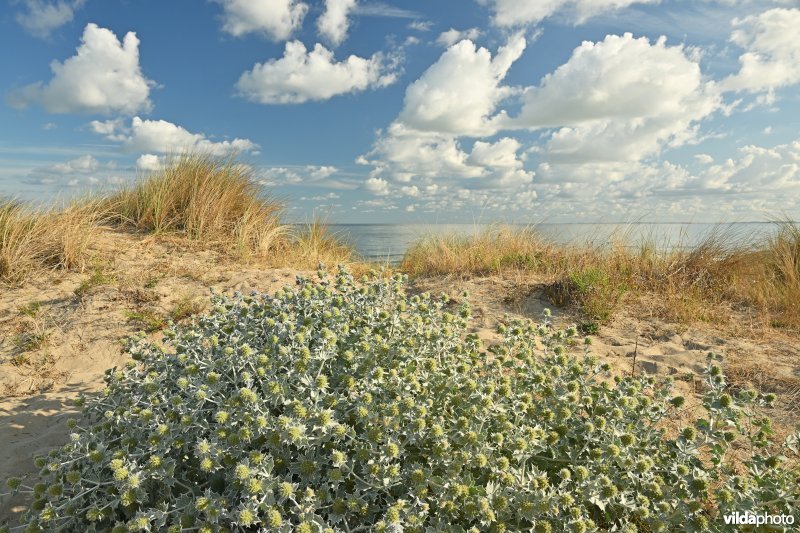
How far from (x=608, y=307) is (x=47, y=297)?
22.9 ft

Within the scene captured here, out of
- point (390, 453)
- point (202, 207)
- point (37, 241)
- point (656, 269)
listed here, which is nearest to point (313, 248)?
point (202, 207)

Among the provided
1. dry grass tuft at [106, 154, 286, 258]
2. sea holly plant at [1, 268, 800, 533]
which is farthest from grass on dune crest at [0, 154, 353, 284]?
sea holly plant at [1, 268, 800, 533]

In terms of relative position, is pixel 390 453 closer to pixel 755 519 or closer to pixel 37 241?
pixel 755 519

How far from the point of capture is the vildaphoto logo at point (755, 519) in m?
2.10

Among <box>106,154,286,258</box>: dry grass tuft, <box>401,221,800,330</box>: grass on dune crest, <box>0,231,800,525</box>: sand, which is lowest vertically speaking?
<box>0,231,800,525</box>: sand

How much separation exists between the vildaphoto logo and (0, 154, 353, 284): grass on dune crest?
22.1 ft

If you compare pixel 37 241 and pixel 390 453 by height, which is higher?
pixel 37 241

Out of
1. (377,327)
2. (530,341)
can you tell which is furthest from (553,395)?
(377,327)

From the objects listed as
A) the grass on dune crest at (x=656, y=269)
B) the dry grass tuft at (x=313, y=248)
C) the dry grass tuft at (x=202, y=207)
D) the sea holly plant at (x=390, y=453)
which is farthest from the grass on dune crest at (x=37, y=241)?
the grass on dune crest at (x=656, y=269)

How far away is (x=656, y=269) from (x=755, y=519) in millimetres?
6358

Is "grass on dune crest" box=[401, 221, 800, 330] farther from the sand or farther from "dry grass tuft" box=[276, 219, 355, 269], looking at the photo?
"dry grass tuft" box=[276, 219, 355, 269]

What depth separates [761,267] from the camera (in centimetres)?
798

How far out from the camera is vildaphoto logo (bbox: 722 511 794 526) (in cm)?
210

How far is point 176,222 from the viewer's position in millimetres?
8656
